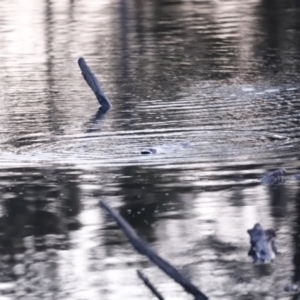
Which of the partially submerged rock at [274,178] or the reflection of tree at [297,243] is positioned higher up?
the reflection of tree at [297,243]

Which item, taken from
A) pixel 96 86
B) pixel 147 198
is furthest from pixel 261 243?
pixel 96 86

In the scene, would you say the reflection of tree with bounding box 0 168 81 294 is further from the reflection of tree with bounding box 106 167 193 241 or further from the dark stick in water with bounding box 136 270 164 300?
the dark stick in water with bounding box 136 270 164 300

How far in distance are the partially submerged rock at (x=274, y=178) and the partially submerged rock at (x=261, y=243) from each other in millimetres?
2016

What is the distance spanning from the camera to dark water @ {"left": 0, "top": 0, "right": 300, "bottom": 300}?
7648 mm

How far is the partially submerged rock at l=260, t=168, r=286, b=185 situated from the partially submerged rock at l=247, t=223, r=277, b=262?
2.02 meters

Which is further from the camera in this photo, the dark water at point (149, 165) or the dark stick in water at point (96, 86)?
the dark stick in water at point (96, 86)

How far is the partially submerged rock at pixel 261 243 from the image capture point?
7.76 metres

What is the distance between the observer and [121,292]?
23.7 feet

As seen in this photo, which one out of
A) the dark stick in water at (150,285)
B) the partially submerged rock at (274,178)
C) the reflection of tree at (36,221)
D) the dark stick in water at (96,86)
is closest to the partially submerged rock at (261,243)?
the dark stick in water at (150,285)

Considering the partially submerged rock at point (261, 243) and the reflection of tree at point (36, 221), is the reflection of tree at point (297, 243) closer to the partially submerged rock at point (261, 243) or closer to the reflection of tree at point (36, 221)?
the partially submerged rock at point (261, 243)

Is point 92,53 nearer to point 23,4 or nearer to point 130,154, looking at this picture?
point 130,154

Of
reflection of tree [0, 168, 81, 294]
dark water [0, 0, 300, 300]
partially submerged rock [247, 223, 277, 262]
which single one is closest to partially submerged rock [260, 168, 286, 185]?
dark water [0, 0, 300, 300]

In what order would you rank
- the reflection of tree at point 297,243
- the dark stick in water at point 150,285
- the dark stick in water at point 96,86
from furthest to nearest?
1. the dark stick in water at point 96,86
2. the reflection of tree at point 297,243
3. the dark stick in water at point 150,285

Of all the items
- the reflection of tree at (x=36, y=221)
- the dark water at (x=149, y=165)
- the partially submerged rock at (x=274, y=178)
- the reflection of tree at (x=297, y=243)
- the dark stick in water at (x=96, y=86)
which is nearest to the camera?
the reflection of tree at (x=297, y=243)
